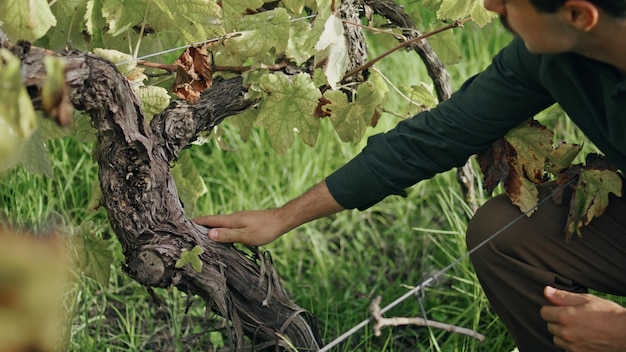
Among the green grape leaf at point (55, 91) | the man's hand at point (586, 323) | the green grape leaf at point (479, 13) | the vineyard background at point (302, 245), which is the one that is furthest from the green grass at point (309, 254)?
the green grape leaf at point (55, 91)

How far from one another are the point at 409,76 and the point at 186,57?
177 centimetres

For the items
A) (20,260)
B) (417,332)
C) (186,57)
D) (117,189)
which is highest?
(20,260)

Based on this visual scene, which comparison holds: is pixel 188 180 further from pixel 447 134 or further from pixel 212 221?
pixel 447 134

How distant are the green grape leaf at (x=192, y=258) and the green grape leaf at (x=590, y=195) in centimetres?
88

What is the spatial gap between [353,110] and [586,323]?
0.70m

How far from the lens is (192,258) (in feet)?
5.91

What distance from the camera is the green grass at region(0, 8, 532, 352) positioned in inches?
99.7

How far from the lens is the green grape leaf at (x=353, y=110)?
2.03 meters

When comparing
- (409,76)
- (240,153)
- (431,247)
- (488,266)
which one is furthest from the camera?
(409,76)

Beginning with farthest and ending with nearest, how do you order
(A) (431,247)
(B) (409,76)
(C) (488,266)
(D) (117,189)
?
(B) (409,76)
(A) (431,247)
(C) (488,266)
(D) (117,189)

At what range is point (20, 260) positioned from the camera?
528 millimetres

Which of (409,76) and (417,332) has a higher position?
(409,76)

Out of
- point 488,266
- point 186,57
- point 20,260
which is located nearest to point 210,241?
point 186,57

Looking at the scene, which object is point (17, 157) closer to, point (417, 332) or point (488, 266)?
point (488, 266)
